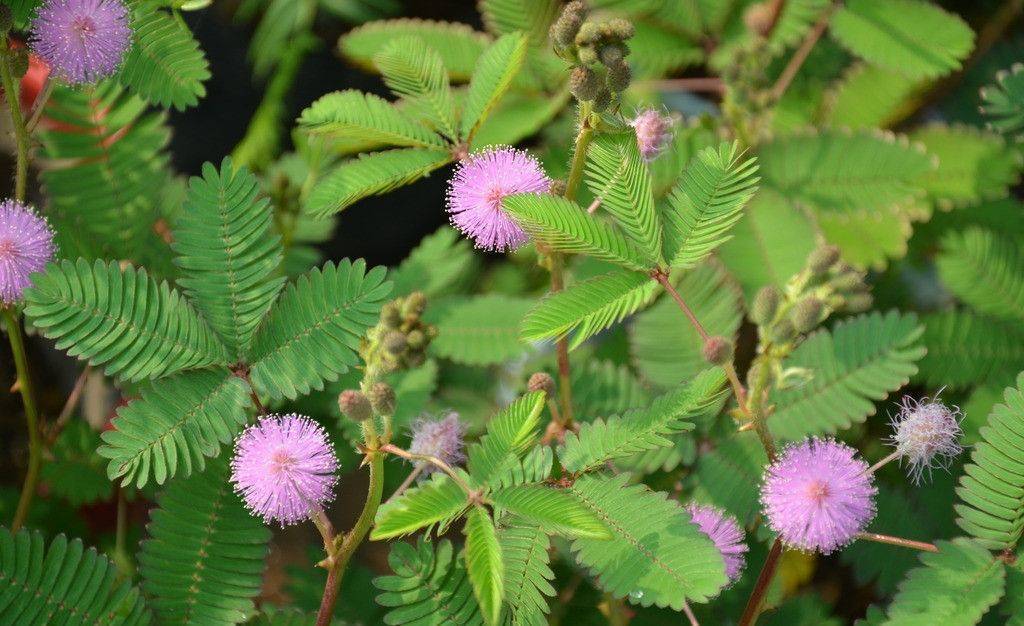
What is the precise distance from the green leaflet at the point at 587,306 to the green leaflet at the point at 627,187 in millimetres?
50

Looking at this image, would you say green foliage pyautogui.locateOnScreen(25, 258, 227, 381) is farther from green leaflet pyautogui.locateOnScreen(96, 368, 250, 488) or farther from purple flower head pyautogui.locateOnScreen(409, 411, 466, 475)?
purple flower head pyautogui.locateOnScreen(409, 411, 466, 475)

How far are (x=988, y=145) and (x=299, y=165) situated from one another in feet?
4.48

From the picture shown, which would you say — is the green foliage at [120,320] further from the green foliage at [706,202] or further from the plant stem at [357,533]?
the green foliage at [706,202]

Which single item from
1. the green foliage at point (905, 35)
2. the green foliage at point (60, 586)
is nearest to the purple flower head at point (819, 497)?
the green foliage at point (60, 586)

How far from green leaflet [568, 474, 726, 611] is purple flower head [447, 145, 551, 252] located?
0.96 feet

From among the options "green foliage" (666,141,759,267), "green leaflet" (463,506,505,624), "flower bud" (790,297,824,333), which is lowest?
"green leaflet" (463,506,505,624)

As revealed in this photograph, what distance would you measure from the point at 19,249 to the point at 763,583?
948 millimetres

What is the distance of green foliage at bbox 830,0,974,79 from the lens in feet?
5.54

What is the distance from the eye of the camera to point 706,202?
1.04 meters

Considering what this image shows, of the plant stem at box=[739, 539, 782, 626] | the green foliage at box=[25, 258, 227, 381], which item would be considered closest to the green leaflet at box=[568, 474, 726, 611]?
the plant stem at box=[739, 539, 782, 626]

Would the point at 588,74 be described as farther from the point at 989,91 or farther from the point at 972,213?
the point at 972,213

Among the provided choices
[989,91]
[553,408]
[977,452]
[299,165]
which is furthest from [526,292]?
[977,452]

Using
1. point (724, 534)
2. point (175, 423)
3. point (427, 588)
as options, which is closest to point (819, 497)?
point (724, 534)

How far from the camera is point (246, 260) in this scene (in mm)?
1109
